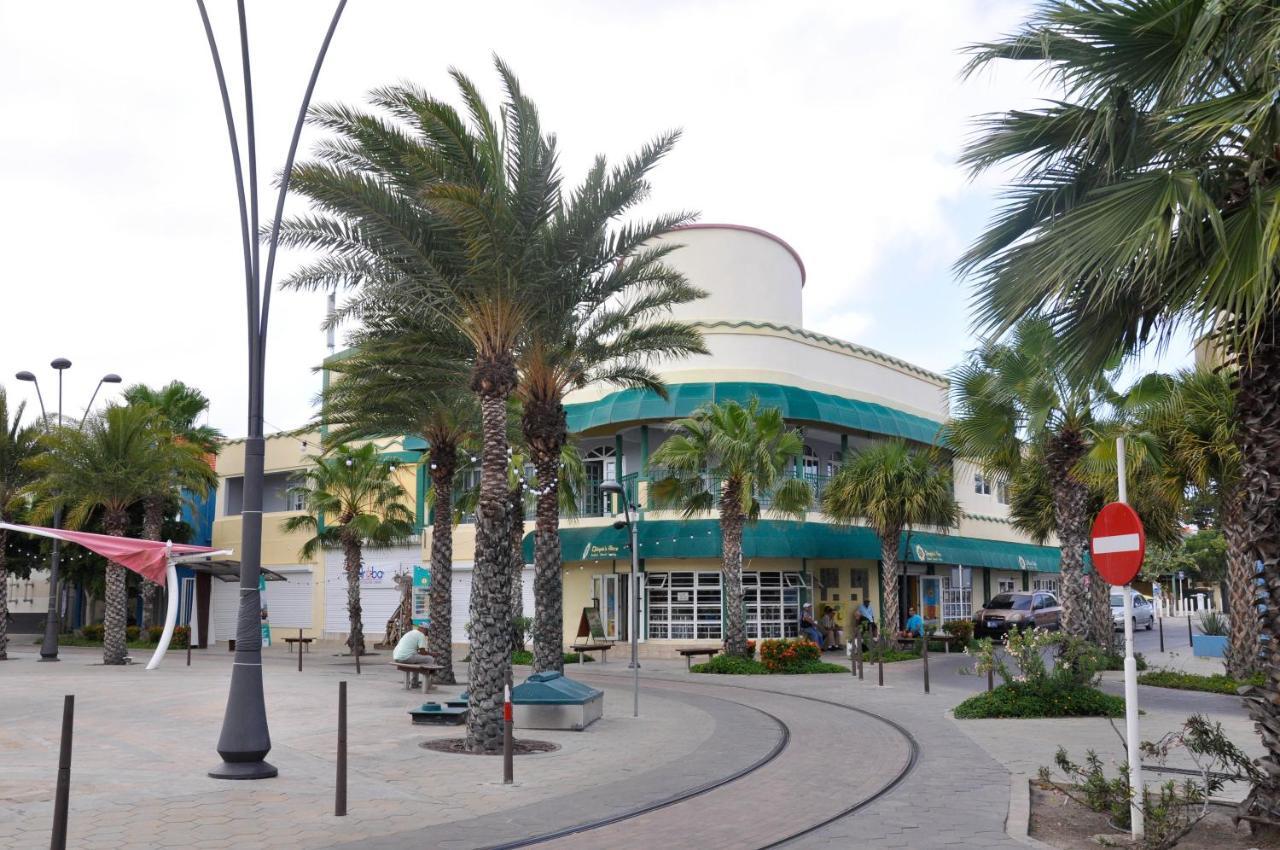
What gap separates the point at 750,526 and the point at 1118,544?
24696 millimetres

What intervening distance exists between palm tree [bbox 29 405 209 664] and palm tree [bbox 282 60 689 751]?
18.1m

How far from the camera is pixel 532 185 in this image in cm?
1459

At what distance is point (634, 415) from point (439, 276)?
19.0 m

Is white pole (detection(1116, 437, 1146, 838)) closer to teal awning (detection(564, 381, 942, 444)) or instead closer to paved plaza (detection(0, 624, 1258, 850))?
paved plaza (detection(0, 624, 1258, 850))

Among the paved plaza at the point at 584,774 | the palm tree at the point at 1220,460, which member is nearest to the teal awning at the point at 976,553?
the palm tree at the point at 1220,460

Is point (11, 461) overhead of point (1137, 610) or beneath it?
overhead

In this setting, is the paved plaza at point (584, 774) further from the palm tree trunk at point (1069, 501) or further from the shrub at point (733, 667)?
the shrub at point (733, 667)

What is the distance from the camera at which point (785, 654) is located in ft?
86.3

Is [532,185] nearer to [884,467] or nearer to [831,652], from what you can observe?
[884,467]

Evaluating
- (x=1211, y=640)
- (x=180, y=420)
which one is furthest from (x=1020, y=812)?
(x=180, y=420)

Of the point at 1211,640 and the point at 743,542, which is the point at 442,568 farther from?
the point at 1211,640

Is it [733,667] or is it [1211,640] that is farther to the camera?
[1211,640]

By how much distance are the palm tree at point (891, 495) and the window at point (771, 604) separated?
4.29 metres

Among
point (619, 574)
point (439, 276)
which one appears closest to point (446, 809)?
point (439, 276)
